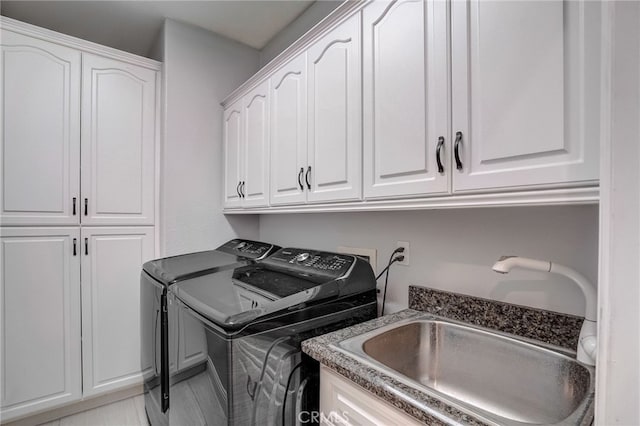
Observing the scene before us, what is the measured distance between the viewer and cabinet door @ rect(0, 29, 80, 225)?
1778 mm

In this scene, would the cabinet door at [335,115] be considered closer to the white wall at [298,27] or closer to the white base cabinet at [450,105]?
the white base cabinet at [450,105]

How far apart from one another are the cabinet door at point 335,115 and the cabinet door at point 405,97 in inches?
2.1

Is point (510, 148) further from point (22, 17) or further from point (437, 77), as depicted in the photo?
point (22, 17)

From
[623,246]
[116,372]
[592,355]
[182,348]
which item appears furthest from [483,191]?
[116,372]

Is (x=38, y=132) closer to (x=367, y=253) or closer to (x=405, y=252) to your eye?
(x=367, y=253)

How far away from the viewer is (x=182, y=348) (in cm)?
128

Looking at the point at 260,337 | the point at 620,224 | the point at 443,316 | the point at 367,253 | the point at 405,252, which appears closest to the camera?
the point at 620,224

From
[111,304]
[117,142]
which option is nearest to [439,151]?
[117,142]

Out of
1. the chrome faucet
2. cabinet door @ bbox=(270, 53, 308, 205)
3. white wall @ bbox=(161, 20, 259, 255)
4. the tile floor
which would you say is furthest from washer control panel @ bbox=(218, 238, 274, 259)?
the chrome faucet

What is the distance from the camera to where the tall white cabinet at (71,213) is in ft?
5.91

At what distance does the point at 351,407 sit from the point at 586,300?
71cm

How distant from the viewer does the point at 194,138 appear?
2.30 m

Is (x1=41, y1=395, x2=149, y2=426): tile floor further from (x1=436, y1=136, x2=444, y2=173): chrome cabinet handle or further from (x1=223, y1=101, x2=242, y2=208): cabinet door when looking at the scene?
(x1=436, y1=136, x2=444, y2=173): chrome cabinet handle

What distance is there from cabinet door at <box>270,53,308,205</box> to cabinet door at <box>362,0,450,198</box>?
0.42 m
